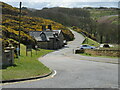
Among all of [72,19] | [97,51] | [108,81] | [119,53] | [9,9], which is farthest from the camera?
[72,19]

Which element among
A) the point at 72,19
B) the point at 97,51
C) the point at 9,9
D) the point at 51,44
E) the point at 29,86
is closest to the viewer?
the point at 29,86

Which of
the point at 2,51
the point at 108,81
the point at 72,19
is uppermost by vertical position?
the point at 72,19

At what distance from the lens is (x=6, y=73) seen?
13797mm

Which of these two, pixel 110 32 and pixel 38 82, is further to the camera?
pixel 110 32

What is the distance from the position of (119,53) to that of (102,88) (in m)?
20.9

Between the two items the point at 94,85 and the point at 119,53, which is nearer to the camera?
the point at 94,85

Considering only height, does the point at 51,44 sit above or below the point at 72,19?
below

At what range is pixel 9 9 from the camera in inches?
3474

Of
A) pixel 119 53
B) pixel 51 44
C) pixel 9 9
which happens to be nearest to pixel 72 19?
pixel 9 9

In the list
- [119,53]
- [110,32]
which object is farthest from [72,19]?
[119,53]

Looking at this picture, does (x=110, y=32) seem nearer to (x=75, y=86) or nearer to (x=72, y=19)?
(x=75, y=86)

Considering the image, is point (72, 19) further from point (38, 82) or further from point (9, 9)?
point (38, 82)

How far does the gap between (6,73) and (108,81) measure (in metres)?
6.06

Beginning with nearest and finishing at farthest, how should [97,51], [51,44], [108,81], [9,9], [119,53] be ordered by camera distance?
1. [108,81]
2. [119,53]
3. [97,51]
4. [51,44]
5. [9,9]
